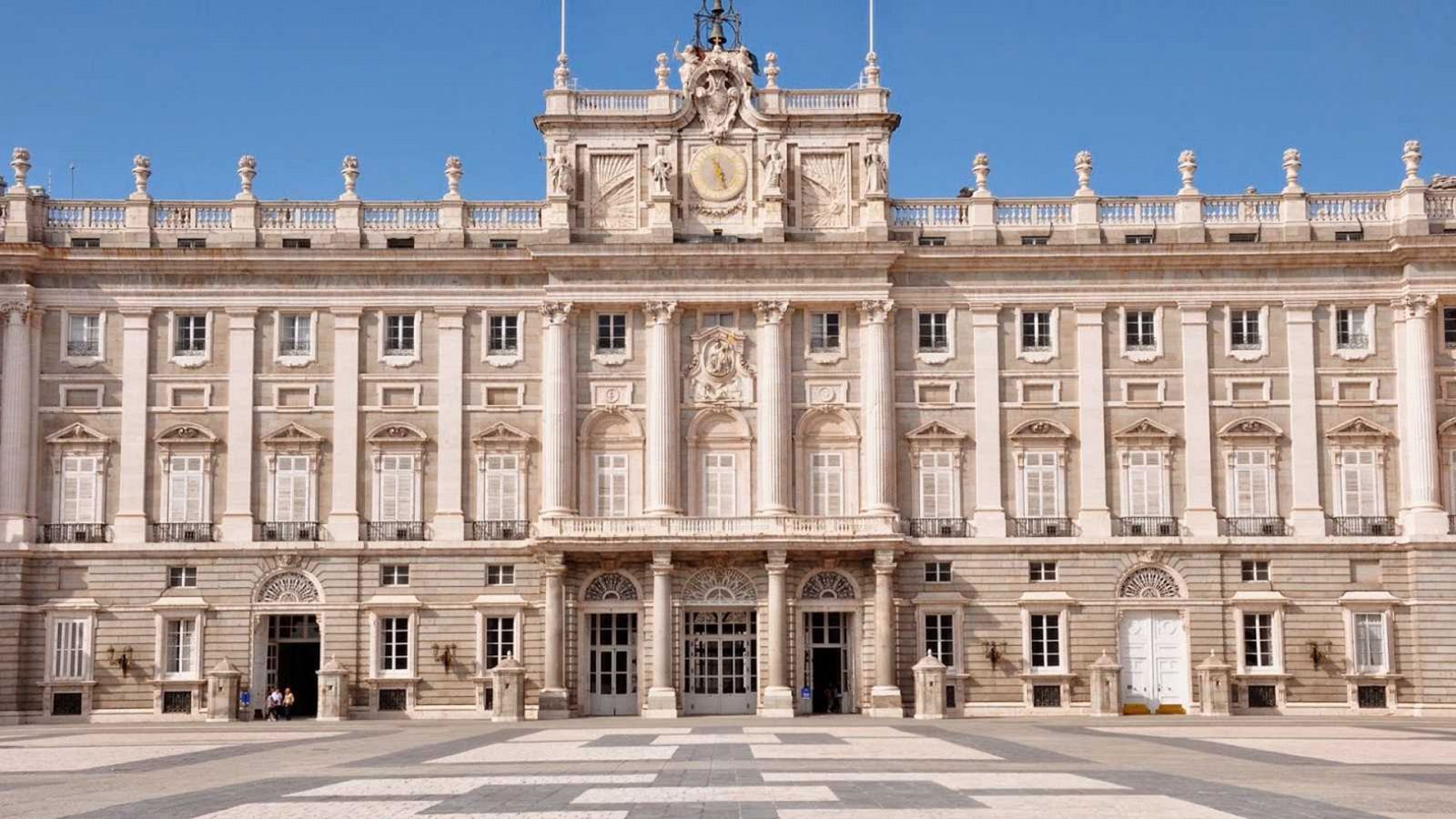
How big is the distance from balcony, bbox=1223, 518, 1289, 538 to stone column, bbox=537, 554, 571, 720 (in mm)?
20259

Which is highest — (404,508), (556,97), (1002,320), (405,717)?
(556,97)

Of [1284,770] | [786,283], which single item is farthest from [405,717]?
[1284,770]

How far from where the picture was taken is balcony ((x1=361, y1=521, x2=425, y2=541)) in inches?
2133

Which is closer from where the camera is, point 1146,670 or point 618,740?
point 618,740

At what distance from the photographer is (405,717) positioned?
52750 millimetres

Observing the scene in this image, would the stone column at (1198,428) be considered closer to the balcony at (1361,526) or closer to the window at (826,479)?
the balcony at (1361,526)

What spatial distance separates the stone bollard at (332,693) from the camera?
168ft

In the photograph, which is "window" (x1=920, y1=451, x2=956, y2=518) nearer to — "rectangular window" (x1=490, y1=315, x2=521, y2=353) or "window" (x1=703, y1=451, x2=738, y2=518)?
"window" (x1=703, y1=451, x2=738, y2=518)

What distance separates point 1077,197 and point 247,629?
94.4ft

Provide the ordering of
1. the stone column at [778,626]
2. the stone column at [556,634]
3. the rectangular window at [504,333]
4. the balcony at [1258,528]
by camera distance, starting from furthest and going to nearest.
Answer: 1. the rectangular window at [504,333]
2. the balcony at [1258,528]
3. the stone column at [778,626]
4. the stone column at [556,634]

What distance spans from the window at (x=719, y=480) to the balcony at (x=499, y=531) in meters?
5.61

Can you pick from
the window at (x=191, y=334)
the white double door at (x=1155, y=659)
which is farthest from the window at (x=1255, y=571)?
Result: the window at (x=191, y=334)

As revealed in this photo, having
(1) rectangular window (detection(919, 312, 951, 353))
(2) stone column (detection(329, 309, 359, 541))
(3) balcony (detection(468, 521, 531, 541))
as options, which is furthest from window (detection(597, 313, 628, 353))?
(1) rectangular window (detection(919, 312, 951, 353))

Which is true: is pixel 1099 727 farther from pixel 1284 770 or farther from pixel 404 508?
pixel 404 508
